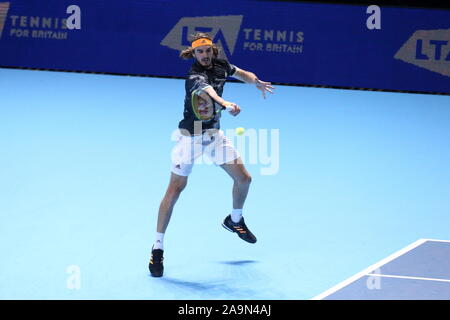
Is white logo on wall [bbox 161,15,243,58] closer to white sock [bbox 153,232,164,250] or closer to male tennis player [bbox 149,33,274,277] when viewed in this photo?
male tennis player [bbox 149,33,274,277]

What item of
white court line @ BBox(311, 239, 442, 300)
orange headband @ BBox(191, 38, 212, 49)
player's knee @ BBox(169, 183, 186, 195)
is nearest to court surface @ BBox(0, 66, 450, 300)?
white court line @ BBox(311, 239, 442, 300)

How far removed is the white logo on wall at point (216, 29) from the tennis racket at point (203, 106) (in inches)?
343

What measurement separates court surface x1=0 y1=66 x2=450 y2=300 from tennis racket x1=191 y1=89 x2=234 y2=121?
135 centimetres

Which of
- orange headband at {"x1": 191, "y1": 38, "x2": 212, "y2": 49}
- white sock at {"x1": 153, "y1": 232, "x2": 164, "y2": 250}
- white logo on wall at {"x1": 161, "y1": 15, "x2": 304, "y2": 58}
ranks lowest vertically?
white sock at {"x1": 153, "y1": 232, "x2": 164, "y2": 250}

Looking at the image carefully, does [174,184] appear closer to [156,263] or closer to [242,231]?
[156,263]

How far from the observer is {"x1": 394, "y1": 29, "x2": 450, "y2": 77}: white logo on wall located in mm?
15086

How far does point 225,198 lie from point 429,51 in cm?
755

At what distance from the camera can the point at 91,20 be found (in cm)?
1588

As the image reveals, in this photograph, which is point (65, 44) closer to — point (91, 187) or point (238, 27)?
point (238, 27)

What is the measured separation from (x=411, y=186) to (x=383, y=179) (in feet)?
1.30

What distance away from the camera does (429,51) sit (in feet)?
49.9

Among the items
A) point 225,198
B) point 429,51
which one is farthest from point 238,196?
point 429,51

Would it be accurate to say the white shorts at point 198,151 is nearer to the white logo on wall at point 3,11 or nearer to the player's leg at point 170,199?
the player's leg at point 170,199
